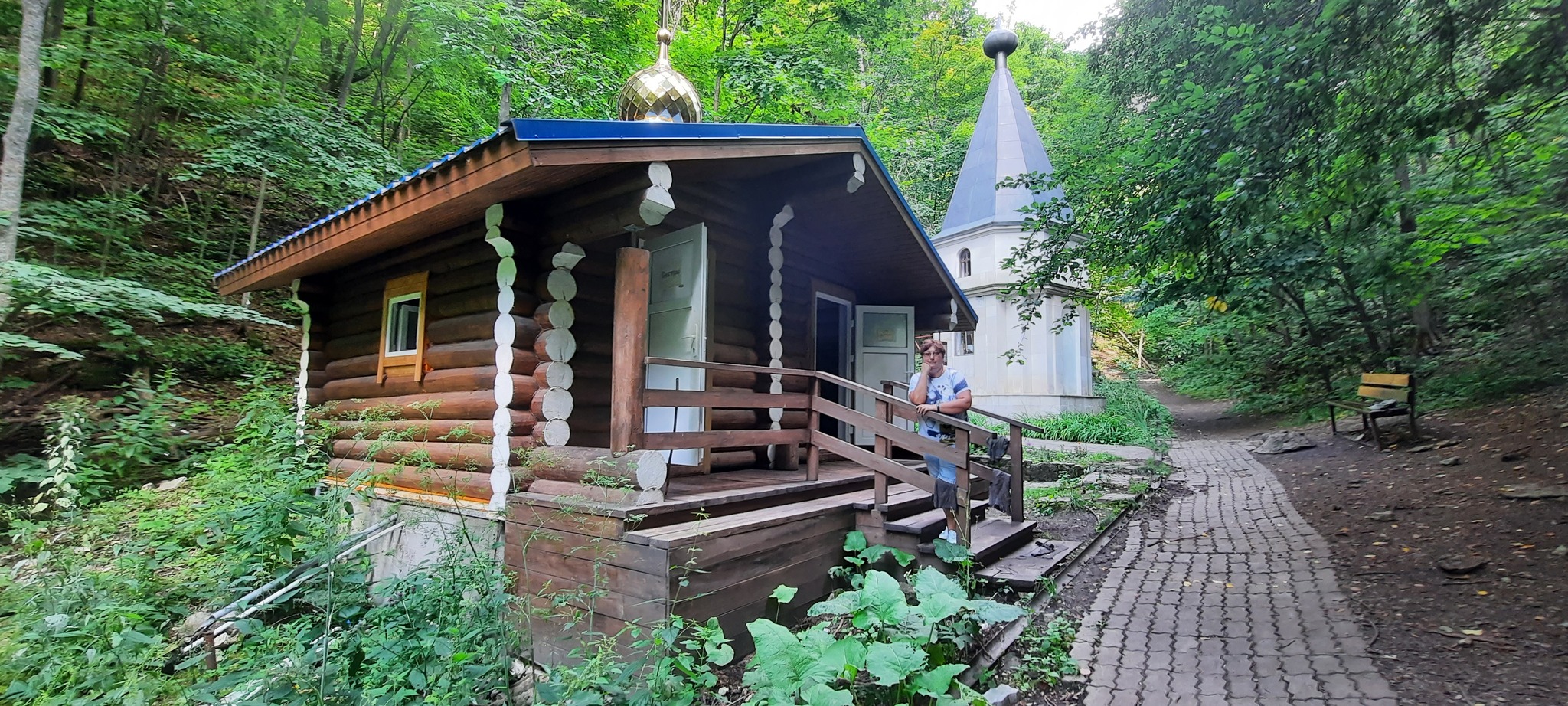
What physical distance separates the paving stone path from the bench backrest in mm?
4176

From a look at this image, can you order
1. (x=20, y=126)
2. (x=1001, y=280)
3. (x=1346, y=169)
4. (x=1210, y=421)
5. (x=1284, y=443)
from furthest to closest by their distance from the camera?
(x=1001, y=280) → (x=1210, y=421) → (x=1284, y=443) → (x=20, y=126) → (x=1346, y=169)

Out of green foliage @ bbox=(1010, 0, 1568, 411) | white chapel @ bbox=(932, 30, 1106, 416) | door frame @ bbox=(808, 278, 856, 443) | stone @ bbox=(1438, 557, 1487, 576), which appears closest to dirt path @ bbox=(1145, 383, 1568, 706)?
stone @ bbox=(1438, 557, 1487, 576)

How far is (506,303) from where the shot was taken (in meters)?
4.46

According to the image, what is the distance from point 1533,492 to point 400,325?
10.0 meters

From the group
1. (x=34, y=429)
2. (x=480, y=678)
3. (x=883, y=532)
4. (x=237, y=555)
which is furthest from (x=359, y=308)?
(x=883, y=532)

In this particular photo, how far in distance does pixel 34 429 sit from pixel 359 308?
4.15 m

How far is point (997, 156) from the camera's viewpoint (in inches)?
746

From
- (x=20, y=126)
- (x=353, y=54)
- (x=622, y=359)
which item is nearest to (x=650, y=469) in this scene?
(x=622, y=359)

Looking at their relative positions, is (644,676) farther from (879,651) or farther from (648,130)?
(648,130)

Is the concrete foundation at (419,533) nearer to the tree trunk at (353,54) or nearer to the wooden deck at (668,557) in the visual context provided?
the wooden deck at (668,557)

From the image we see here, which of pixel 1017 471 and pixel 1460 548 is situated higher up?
pixel 1017 471

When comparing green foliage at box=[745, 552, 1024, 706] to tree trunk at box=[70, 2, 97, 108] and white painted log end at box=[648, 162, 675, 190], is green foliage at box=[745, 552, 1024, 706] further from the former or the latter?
tree trunk at box=[70, 2, 97, 108]

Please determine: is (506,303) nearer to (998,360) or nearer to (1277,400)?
(998,360)

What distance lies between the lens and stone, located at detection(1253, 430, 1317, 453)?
10.5 m
